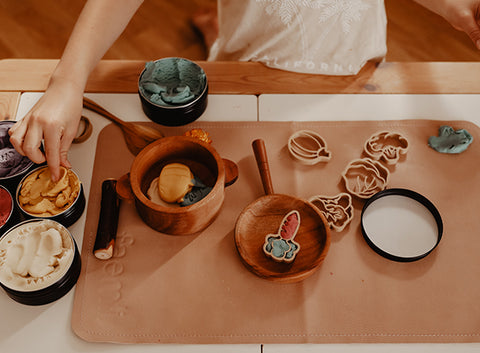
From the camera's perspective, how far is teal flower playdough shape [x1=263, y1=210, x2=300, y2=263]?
2.70 ft

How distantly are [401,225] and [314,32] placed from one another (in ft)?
1.80

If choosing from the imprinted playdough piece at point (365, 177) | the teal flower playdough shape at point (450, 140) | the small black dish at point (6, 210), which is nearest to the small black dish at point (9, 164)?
the small black dish at point (6, 210)

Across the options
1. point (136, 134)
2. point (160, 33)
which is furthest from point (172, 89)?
point (160, 33)

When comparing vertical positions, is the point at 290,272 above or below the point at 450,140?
below

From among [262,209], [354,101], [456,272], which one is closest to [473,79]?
[354,101]

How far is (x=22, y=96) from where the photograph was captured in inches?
42.7

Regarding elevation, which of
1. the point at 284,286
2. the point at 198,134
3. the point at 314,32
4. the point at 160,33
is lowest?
the point at 160,33

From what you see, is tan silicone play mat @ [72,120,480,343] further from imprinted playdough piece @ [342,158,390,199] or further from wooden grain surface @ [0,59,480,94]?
wooden grain surface @ [0,59,480,94]

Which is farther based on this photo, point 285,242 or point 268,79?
point 268,79

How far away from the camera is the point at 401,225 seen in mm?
892

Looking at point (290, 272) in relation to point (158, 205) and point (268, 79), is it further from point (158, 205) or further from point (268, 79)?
point (268, 79)

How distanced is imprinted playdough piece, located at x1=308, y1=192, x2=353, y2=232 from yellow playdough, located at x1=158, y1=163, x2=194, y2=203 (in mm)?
274

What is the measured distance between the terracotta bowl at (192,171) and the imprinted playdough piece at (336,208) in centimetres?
22

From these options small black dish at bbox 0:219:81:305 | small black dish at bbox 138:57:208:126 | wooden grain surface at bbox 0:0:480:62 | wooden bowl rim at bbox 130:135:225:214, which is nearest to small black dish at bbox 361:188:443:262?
wooden bowl rim at bbox 130:135:225:214
